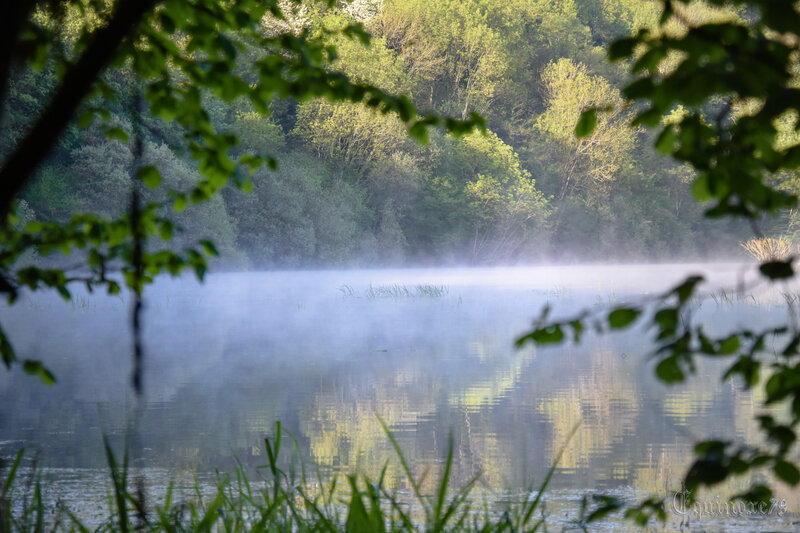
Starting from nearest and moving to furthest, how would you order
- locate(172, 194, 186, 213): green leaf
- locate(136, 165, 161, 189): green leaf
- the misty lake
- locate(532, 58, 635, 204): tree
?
locate(136, 165, 161, 189): green leaf, locate(172, 194, 186, 213): green leaf, the misty lake, locate(532, 58, 635, 204): tree

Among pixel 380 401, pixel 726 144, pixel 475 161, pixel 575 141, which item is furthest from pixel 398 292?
pixel 575 141

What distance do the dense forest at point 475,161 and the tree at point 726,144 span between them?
102 feet

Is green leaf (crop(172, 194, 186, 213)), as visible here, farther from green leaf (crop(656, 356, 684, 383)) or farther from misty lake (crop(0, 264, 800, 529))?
green leaf (crop(656, 356, 684, 383))

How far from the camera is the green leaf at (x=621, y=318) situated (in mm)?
1144

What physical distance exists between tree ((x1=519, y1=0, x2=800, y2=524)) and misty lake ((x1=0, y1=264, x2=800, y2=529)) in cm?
13

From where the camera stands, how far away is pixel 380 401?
723 centimetres

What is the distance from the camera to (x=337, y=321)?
594 inches

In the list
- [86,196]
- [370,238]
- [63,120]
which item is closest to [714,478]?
[63,120]

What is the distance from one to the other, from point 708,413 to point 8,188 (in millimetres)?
6053

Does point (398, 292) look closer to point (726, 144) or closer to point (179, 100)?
point (179, 100)

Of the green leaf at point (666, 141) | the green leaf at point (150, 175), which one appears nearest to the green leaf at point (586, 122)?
the green leaf at point (666, 141)

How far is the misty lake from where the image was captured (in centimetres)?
491
